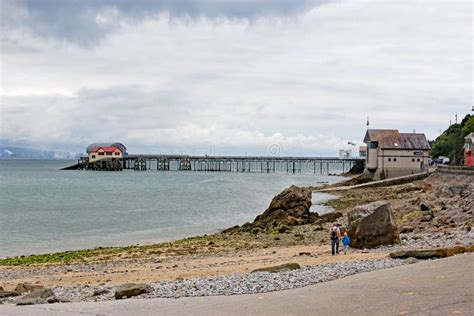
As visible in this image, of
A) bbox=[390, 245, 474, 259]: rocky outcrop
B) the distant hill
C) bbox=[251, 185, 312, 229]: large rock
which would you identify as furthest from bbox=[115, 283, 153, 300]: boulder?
the distant hill

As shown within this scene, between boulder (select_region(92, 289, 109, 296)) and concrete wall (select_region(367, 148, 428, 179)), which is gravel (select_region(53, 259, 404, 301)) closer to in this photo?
boulder (select_region(92, 289, 109, 296))

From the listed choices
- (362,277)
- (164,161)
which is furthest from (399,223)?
(164,161)

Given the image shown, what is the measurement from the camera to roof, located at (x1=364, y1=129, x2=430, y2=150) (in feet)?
230

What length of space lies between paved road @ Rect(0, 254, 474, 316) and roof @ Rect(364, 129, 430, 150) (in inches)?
2335

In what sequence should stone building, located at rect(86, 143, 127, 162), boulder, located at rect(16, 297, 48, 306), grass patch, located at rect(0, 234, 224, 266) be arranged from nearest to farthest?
1. boulder, located at rect(16, 297, 48, 306)
2. grass patch, located at rect(0, 234, 224, 266)
3. stone building, located at rect(86, 143, 127, 162)

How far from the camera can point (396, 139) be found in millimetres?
70750

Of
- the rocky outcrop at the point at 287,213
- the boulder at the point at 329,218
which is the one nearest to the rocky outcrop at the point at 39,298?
the rocky outcrop at the point at 287,213

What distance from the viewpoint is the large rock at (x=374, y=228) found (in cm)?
1928

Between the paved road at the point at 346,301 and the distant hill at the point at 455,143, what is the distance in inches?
2811

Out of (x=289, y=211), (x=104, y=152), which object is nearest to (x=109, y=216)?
(x=289, y=211)

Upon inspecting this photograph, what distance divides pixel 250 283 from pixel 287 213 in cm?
2166

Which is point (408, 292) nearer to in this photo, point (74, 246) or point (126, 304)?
point (126, 304)

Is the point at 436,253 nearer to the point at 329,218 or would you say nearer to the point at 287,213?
the point at 287,213

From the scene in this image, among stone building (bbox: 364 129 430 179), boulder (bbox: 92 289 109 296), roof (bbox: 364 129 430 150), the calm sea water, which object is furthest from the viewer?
roof (bbox: 364 129 430 150)
